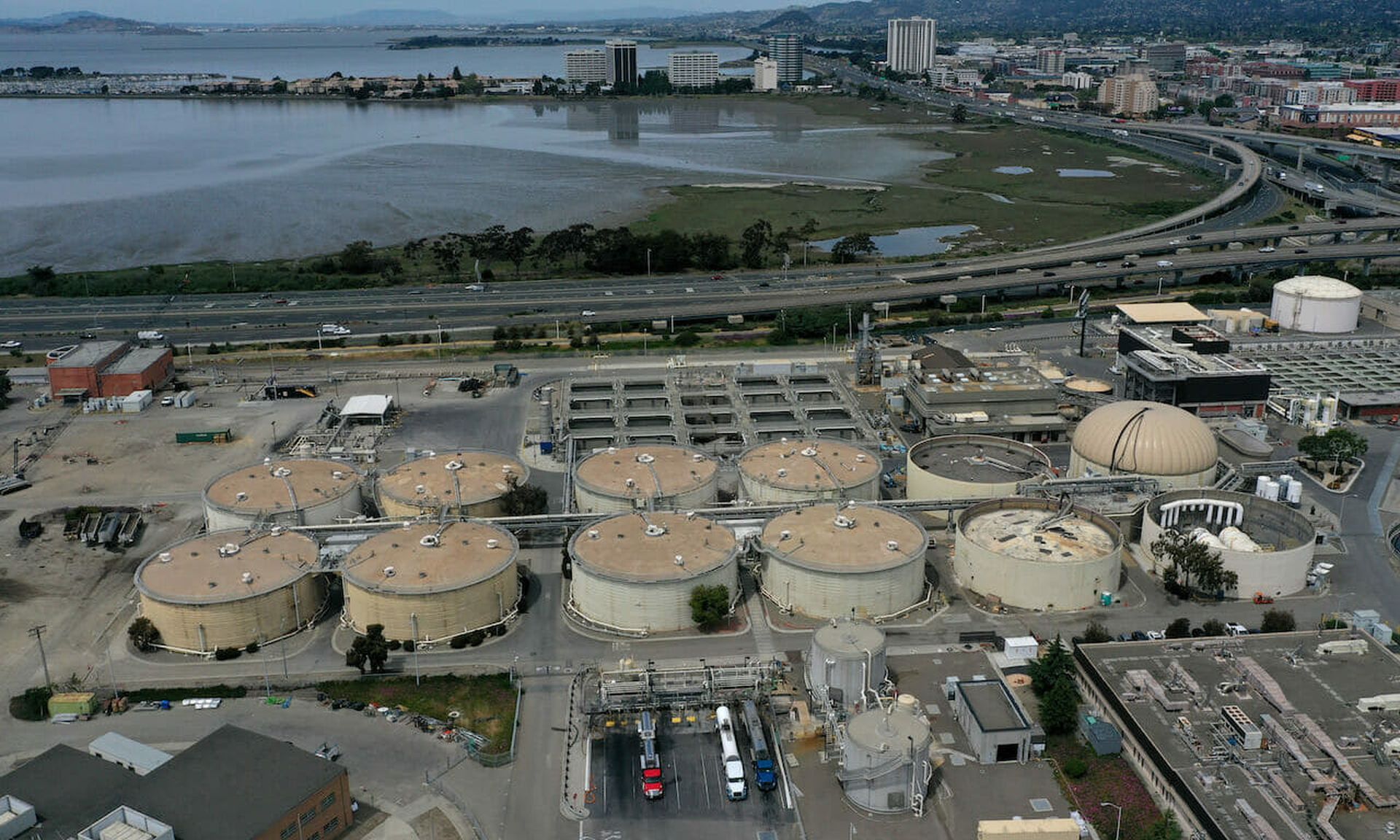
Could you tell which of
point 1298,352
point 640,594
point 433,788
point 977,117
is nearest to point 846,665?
point 640,594

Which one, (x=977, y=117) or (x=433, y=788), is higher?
(x=977, y=117)

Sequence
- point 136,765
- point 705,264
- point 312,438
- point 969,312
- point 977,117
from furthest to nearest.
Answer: point 977,117
point 705,264
point 969,312
point 312,438
point 136,765

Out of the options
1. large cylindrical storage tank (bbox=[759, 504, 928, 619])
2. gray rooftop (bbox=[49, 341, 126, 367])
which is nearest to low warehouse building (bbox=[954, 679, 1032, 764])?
large cylindrical storage tank (bbox=[759, 504, 928, 619])

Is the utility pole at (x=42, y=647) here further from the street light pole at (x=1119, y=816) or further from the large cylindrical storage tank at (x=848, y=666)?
the street light pole at (x=1119, y=816)

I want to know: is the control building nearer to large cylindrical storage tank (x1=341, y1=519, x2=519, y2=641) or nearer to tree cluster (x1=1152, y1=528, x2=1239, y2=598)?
tree cluster (x1=1152, y1=528, x2=1239, y2=598)

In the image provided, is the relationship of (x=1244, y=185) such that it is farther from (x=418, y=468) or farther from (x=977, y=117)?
(x=418, y=468)

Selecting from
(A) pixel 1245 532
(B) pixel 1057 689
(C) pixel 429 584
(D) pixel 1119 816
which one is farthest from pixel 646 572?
(A) pixel 1245 532

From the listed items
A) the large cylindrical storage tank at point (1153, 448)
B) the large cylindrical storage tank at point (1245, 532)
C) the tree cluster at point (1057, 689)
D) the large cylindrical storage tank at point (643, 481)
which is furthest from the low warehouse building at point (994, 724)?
the large cylindrical storage tank at point (1153, 448)

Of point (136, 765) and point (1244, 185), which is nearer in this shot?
point (136, 765)
